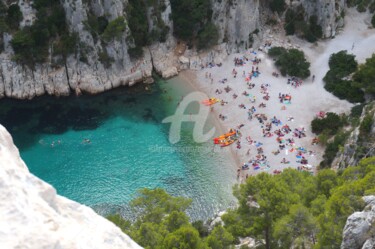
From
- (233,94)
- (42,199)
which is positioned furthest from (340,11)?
(42,199)

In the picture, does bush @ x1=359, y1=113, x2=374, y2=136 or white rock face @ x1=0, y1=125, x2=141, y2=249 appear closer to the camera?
white rock face @ x1=0, y1=125, x2=141, y2=249

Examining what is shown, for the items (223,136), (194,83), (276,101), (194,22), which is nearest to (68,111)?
(194,83)

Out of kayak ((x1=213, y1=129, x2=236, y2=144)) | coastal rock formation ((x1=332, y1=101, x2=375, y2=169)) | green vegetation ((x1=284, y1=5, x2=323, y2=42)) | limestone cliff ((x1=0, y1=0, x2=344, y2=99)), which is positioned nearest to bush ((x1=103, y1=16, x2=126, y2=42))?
limestone cliff ((x1=0, y1=0, x2=344, y2=99))

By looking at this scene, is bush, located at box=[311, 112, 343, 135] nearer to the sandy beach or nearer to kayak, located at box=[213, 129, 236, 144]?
the sandy beach

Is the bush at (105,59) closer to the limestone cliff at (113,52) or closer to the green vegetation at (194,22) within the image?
the limestone cliff at (113,52)

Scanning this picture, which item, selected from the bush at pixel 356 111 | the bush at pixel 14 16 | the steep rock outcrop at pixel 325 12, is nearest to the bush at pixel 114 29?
the bush at pixel 14 16
